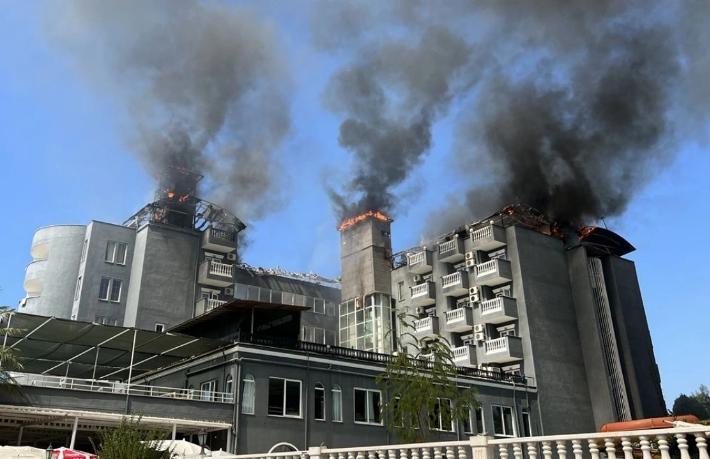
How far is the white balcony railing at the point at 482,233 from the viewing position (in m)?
48.2

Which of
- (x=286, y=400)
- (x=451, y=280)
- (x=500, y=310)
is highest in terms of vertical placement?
(x=451, y=280)

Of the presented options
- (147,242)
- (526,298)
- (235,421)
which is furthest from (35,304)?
(526,298)

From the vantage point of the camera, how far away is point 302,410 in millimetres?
31906

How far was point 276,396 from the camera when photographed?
31.5 metres

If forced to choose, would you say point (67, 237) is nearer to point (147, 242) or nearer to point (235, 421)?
point (147, 242)

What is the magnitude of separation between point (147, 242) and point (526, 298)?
101ft

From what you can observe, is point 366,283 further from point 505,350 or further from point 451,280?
point 505,350

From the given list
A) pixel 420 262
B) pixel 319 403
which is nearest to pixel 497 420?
pixel 319 403

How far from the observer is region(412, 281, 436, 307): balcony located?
2048 inches

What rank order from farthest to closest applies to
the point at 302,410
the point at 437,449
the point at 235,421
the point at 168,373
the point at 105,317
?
the point at 105,317 < the point at 168,373 < the point at 302,410 < the point at 235,421 < the point at 437,449

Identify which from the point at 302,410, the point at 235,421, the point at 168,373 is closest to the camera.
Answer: the point at 235,421

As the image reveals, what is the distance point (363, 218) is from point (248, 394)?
31695mm

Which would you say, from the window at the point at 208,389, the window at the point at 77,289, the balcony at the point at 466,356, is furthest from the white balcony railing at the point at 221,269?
the balcony at the point at 466,356

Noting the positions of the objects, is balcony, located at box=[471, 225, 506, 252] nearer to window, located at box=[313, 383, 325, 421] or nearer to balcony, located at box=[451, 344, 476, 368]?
balcony, located at box=[451, 344, 476, 368]
